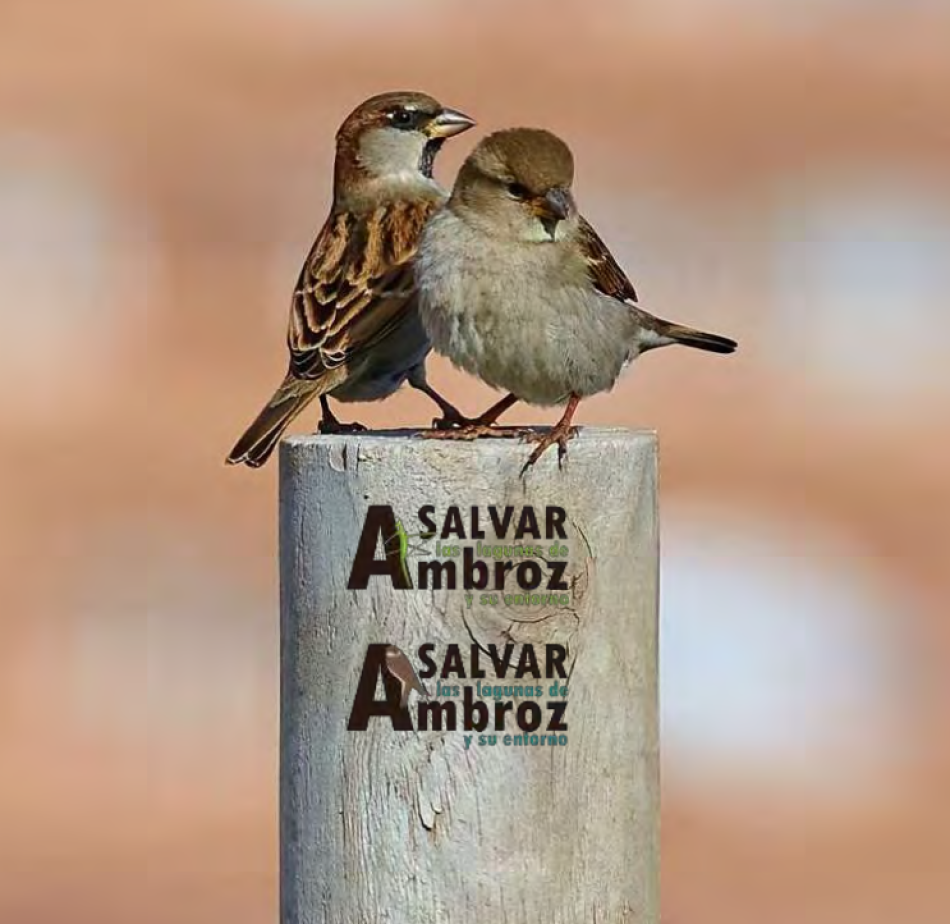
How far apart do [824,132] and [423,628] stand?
13.1 meters

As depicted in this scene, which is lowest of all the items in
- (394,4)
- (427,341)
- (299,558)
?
(299,558)

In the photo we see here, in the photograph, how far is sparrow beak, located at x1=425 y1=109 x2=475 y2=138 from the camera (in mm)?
5992

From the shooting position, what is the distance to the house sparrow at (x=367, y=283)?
213 inches

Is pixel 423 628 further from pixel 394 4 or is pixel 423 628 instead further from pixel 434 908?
pixel 394 4

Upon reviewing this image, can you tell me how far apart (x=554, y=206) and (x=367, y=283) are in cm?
63

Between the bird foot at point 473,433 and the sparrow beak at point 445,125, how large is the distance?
151 centimetres

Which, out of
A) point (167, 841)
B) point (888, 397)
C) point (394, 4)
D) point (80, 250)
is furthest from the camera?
point (394, 4)

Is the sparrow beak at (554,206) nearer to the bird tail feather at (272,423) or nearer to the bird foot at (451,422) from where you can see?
the bird foot at (451,422)

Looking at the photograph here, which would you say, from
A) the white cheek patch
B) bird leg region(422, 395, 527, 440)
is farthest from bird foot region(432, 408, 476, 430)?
the white cheek patch

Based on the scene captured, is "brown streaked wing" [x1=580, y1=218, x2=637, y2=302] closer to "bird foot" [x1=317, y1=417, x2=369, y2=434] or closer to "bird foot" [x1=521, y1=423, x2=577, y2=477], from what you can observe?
Result: "bird foot" [x1=317, y1=417, x2=369, y2=434]

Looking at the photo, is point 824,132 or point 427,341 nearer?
point 427,341

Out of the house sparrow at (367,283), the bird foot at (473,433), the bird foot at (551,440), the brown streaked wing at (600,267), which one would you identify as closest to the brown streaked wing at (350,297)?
the house sparrow at (367,283)

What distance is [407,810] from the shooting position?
13.3ft

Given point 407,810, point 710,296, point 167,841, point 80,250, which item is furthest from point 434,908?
point 80,250
